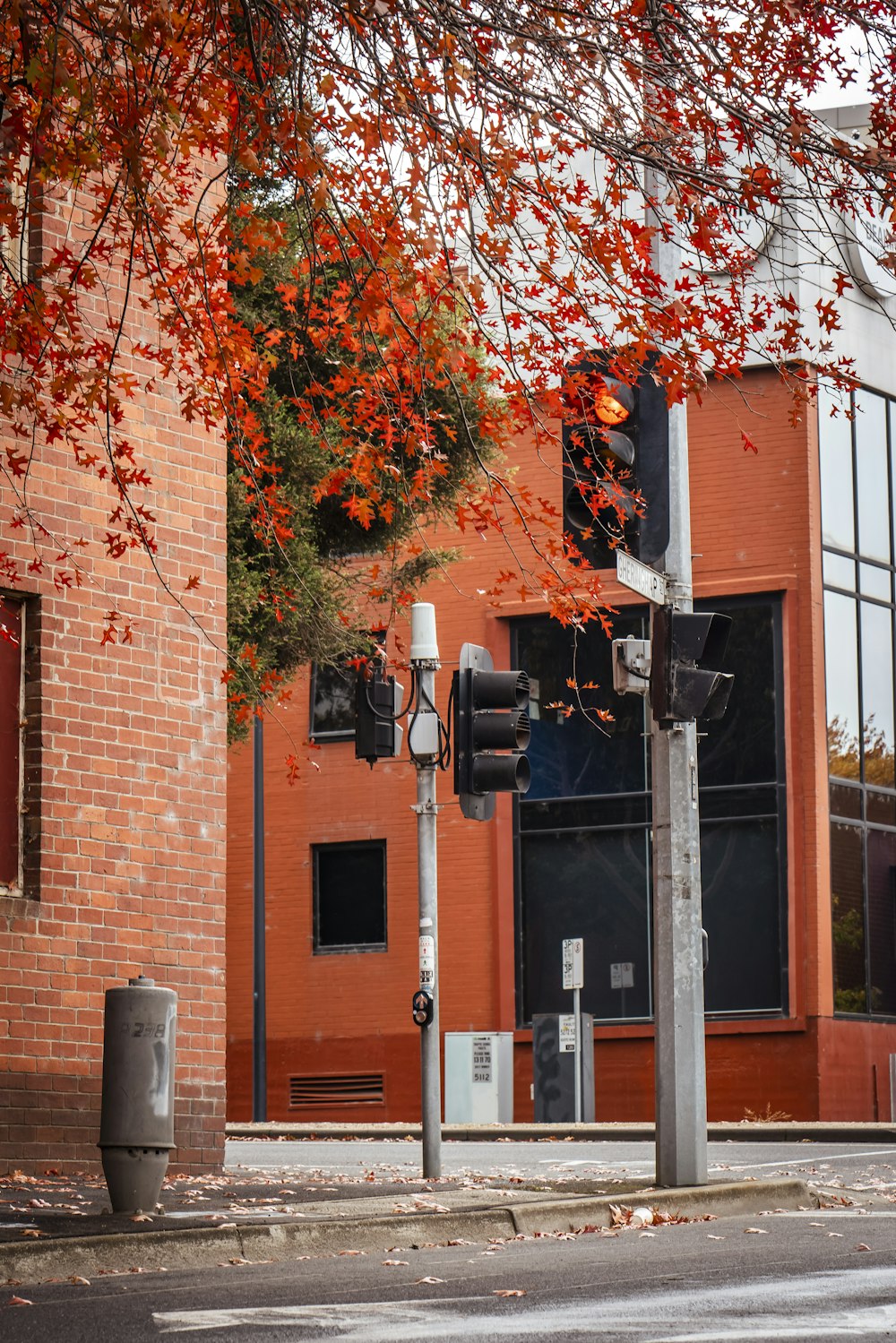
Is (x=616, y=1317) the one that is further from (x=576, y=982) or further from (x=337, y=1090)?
(x=337, y=1090)

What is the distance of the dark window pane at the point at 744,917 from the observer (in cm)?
2748

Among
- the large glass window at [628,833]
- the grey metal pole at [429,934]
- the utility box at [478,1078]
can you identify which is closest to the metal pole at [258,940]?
the utility box at [478,1078]

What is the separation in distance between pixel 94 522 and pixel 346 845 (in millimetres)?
18497

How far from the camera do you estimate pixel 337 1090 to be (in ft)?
101

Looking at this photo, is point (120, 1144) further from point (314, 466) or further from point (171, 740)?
point (314, 466)

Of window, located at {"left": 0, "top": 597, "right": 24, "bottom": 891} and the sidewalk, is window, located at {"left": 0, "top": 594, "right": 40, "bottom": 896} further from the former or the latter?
the sidewalk

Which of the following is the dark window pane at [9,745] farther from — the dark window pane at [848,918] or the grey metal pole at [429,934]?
the dark window pane at [848,918]

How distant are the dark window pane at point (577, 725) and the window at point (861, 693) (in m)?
2.71

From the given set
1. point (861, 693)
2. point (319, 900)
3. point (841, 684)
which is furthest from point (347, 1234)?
point (319, 900)

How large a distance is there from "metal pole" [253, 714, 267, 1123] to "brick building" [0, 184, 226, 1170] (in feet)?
52.4

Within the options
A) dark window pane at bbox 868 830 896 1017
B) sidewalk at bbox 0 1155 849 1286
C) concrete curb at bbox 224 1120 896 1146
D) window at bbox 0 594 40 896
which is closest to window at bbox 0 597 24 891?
window at bbox 0 594 40 896

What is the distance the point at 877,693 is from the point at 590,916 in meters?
5.03

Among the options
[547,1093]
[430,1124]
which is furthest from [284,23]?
[547,1093]

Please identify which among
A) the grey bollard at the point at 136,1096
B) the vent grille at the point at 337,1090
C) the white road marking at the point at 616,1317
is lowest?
the vent grille at the point at 337,1090
